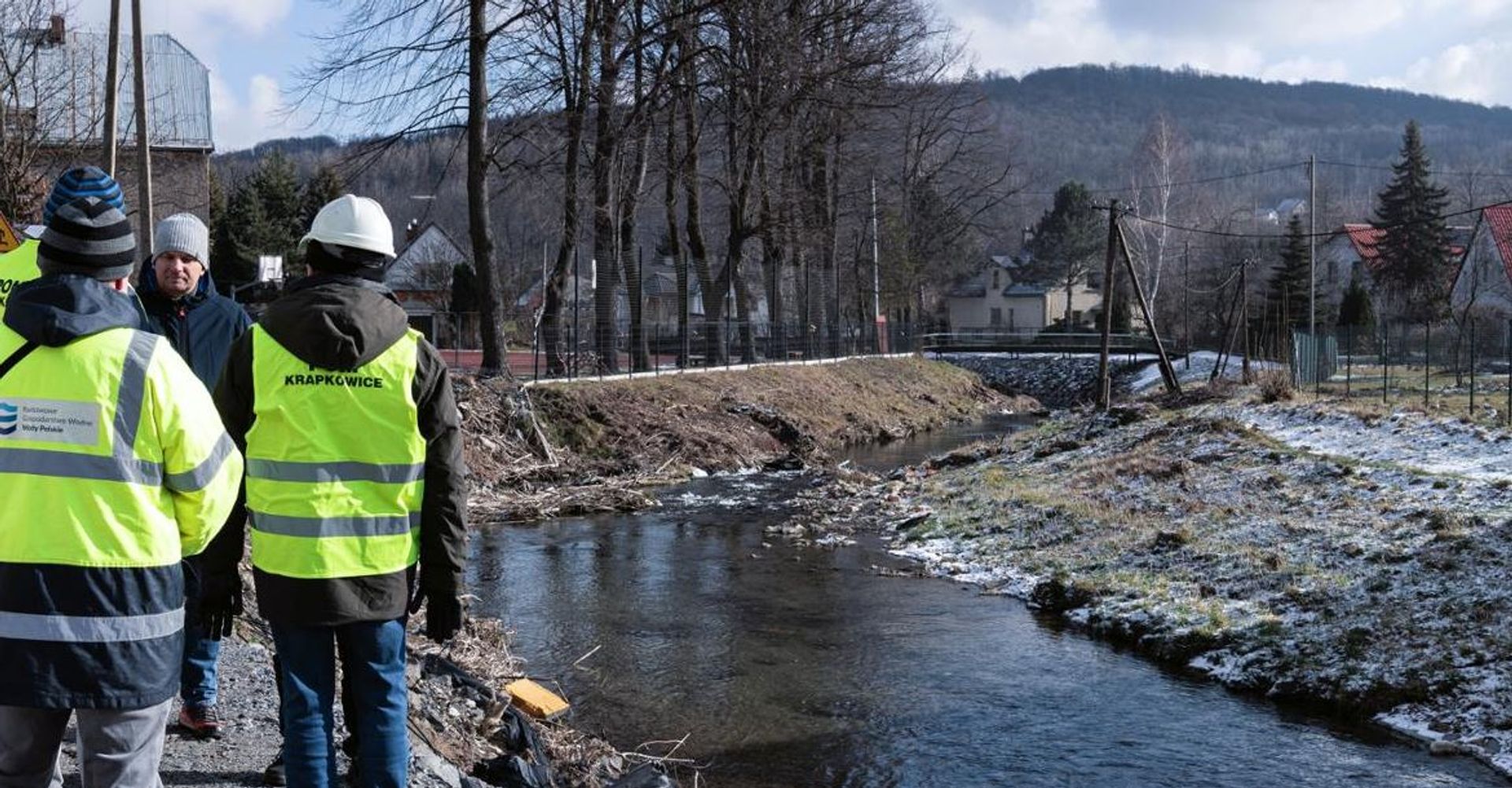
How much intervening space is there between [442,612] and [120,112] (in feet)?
105

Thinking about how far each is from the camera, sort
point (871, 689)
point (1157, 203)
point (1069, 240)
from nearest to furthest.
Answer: point (871, 689)
point (1157, 203)
point (1069, 240)

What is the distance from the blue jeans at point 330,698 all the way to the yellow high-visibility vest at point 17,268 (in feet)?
5.79

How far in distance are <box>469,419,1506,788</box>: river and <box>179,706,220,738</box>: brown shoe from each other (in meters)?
2.90

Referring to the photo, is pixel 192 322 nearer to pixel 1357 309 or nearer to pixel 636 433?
pixel 636 433

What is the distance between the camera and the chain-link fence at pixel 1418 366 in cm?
2406

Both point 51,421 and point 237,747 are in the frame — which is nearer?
point 51,421

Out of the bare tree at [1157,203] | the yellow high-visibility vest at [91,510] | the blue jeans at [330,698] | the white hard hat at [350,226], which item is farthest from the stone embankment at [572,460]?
the bare tree at [1157,203]

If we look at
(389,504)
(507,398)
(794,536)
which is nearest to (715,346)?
(507,398)

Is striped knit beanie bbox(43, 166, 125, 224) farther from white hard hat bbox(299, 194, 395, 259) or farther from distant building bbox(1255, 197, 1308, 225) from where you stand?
distant building bbox(1255, 197, 1308, 225)

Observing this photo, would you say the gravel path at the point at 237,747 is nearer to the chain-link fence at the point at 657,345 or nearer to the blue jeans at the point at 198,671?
the blue jeans at the point at 198,671

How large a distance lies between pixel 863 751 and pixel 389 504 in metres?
4.52

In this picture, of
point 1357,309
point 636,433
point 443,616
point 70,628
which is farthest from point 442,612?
point 1357,309

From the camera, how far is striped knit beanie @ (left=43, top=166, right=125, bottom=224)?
3975 mm

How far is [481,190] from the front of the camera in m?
22.4
